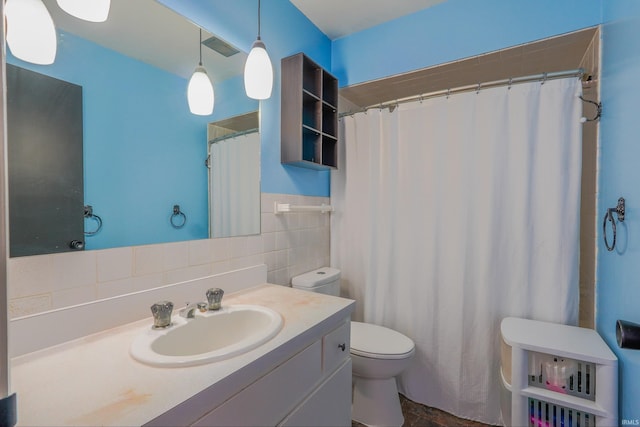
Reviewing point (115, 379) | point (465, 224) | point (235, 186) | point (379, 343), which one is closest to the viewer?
point (115, 379)

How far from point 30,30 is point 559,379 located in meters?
2.24

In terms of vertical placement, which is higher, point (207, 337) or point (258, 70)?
point (258, 70)

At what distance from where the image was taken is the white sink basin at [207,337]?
689 millimetres

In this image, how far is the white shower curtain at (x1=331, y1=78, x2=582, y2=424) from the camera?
55.3 inches

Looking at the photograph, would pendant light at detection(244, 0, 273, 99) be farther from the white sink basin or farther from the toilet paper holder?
the toilet paper holder

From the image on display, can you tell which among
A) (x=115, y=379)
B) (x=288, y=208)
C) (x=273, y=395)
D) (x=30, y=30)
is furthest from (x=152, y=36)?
(x=273, y=395)

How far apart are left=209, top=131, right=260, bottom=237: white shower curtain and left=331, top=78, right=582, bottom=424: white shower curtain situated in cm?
78

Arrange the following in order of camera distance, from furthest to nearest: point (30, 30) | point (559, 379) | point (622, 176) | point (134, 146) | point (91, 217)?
1. point (559, 379)
2. point (622, 176)
3. point (134, 146)
4. point (91, 217)
5. point (30, 30)

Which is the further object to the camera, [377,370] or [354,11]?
[354,11]

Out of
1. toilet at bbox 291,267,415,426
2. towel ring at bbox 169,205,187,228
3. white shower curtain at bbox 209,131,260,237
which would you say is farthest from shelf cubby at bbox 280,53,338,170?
toilet at bbox 291,267,415,426

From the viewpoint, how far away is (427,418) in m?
1.57

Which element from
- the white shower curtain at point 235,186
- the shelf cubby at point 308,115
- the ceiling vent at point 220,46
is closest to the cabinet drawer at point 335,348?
the white shower curtain at point 235,186

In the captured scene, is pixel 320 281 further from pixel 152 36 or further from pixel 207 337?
pixel 152 36

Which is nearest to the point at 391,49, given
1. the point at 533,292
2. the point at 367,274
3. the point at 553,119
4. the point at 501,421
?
the point at 553,119
